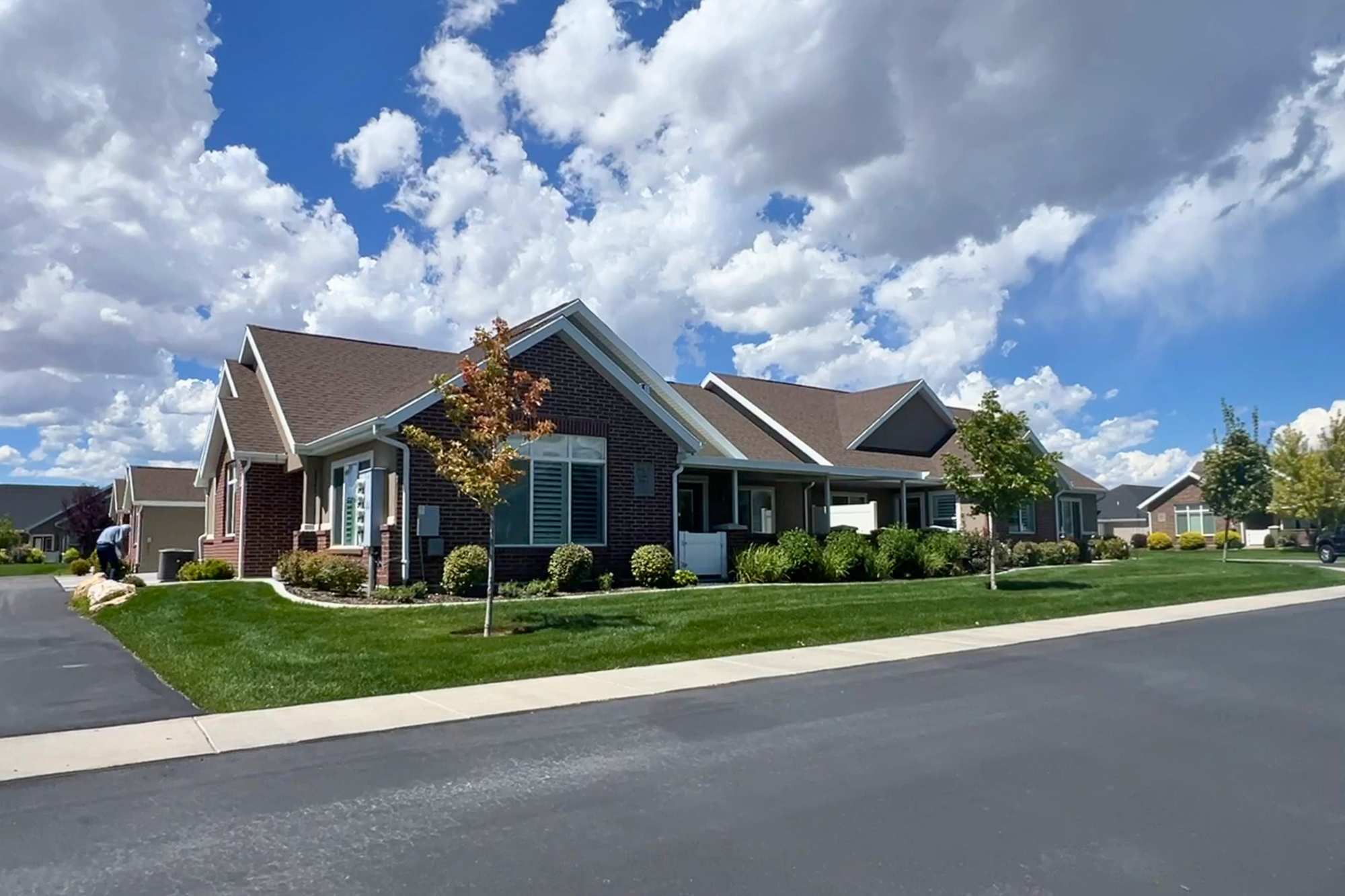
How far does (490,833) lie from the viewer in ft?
17.2

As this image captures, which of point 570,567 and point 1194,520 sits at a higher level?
point 1194,520

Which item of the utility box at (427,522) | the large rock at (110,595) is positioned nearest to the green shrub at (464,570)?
the utility box at (427,522)

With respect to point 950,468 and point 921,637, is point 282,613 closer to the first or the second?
point 921,637

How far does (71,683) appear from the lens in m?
10.0

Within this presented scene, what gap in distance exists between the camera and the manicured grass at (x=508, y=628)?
9.85 meters

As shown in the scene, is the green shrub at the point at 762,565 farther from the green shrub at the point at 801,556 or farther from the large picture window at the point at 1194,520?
the large picture window at the point at 1194,520

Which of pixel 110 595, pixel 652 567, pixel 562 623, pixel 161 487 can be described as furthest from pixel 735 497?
pixel 161 487

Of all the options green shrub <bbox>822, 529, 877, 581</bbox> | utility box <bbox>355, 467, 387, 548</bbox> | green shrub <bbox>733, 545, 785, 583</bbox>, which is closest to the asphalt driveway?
utility box <bbox>355, 467, 387, 548</bbox>

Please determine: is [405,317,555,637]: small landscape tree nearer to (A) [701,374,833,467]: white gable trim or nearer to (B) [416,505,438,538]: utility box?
(B) [416,505,438,538]: utility box

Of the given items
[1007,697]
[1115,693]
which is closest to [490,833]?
[1007,697]

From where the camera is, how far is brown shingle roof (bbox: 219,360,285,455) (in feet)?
69.2

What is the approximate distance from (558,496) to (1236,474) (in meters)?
34.9

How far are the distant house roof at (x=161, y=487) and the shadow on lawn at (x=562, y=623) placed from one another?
26920mm

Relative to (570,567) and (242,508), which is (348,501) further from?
(570,567)
